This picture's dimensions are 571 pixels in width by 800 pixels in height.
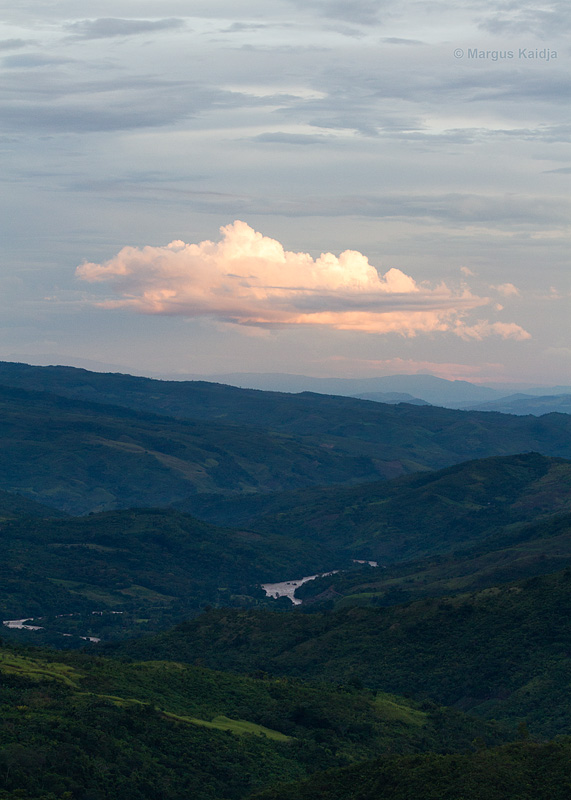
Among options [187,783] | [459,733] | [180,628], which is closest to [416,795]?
[187,783]

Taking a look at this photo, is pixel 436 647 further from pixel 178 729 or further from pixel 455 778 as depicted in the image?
pixel 455 778

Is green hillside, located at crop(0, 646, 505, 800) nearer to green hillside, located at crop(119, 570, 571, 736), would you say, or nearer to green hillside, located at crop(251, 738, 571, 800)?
green hillside, located at crop(251, 738, 571, 800)

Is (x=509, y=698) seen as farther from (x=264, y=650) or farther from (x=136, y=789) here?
(x=136, y=789)

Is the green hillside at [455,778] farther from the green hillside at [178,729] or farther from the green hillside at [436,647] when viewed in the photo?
the green hillside at [436,647]

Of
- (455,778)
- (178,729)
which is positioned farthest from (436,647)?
(455,778)

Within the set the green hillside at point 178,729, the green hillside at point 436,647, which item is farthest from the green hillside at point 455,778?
the green hillside at point 436,647
